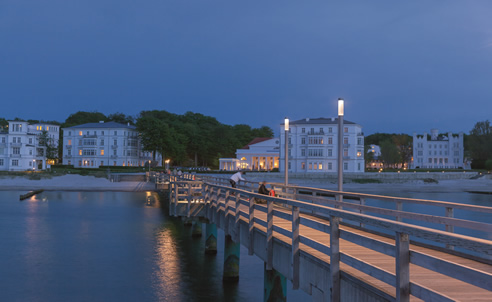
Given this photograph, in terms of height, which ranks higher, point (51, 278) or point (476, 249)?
point (476, 249)

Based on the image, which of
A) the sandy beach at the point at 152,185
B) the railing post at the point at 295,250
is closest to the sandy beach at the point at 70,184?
the sandy beach at the point at 152,185

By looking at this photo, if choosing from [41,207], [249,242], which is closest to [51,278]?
[249,242]

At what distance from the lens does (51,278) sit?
2286cm

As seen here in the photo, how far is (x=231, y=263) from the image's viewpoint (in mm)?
21859

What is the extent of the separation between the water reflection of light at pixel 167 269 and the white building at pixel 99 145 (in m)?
86.6

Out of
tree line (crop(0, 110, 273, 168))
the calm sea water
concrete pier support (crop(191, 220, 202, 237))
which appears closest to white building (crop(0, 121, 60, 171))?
tree line (crop(0, 110, 273, 168))

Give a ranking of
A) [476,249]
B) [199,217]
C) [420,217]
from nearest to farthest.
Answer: [476,249], [420,217], [199,217]

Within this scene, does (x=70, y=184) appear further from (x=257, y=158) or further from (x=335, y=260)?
(x=335, y=260)

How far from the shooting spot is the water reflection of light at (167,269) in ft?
67.5

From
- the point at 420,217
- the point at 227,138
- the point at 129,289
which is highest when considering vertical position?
the point at 227,138

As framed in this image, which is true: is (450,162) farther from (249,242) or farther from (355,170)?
(249,242)

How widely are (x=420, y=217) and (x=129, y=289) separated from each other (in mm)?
15768

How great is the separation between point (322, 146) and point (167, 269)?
81.6 meters

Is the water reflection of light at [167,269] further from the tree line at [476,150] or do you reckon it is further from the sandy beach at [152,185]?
the tree line at [476,150]
